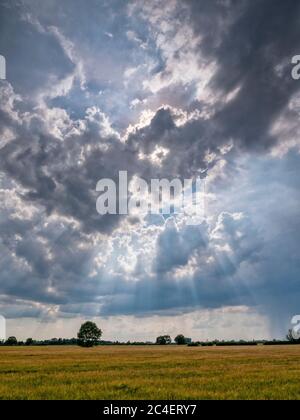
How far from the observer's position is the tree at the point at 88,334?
5458 inches

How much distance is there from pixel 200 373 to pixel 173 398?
35.5 feet

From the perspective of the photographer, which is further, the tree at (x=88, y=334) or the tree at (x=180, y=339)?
the tree at (x=180, y=339)

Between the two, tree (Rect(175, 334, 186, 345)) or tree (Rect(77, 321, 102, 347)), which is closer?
tree (Rect(77, 321, 102, 347))

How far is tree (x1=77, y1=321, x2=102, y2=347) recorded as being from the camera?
455ft

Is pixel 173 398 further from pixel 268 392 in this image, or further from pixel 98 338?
pixel 98 338

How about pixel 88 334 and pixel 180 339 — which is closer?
pixel 88 334

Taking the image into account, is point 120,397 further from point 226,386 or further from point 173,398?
point 226,386

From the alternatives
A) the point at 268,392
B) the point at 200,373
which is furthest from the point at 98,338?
the point at 268,392

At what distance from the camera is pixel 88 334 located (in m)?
140
